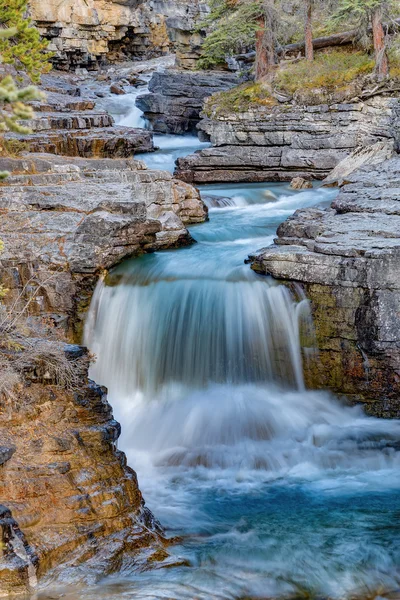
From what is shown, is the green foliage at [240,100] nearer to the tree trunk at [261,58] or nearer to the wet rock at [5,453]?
the tree trunk at [261,58]

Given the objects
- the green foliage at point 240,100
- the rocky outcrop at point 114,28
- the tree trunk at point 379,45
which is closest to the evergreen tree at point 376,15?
the tree trunk at point 379,45

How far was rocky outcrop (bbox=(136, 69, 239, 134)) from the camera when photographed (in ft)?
88.6

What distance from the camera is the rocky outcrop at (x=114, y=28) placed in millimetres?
36438

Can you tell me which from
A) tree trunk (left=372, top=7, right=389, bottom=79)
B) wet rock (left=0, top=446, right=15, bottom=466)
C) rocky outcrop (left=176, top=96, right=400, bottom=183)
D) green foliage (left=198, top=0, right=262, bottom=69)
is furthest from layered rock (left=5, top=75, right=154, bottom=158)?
wet rock (left=0, top=446, right=15, bottom=466)

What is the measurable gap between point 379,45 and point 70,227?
14.4 m

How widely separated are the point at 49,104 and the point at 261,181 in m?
6.75

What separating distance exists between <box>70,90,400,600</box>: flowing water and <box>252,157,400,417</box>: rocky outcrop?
0.87 ft

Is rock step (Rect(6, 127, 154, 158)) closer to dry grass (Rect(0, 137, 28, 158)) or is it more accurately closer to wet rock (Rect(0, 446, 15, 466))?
dry grass (Rect(0, 137, 28, 158))

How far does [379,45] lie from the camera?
886 inches

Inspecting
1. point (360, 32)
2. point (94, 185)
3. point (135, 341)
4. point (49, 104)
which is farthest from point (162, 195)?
point (360, 32)

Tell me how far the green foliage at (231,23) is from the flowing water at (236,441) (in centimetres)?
1265

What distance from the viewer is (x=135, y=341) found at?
462 inches

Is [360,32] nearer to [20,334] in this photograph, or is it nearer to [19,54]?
[19,54]

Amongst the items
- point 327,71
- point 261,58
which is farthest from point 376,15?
point 261,58
